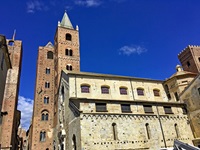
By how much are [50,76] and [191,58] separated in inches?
1197

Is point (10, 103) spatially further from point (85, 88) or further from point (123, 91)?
point (123, 91)

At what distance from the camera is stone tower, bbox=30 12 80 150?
30031 millimetres

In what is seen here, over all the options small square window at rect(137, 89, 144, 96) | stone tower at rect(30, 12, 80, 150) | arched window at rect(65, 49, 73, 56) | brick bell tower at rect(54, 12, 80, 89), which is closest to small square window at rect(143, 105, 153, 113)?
small square window at rect(137, 89, 144, 96)

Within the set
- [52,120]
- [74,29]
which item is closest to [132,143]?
[52,120]

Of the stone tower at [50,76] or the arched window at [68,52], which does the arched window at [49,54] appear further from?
the arched window at [68,52]

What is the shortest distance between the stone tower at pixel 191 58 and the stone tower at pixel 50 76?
24.4 meters

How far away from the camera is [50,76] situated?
117 ft

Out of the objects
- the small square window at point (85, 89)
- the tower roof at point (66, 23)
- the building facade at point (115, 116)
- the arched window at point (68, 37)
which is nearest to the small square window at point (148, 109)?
the building facade at point (115, 116)

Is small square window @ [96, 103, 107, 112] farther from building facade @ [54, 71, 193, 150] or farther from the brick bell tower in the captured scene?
the brick bell tower

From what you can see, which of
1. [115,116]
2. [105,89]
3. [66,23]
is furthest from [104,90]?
[66,23]

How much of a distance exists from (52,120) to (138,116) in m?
17.5

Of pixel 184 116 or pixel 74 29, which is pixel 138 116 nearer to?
pixel 184 116

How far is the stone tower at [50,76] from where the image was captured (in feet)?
98.5

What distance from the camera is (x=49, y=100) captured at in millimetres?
33188
